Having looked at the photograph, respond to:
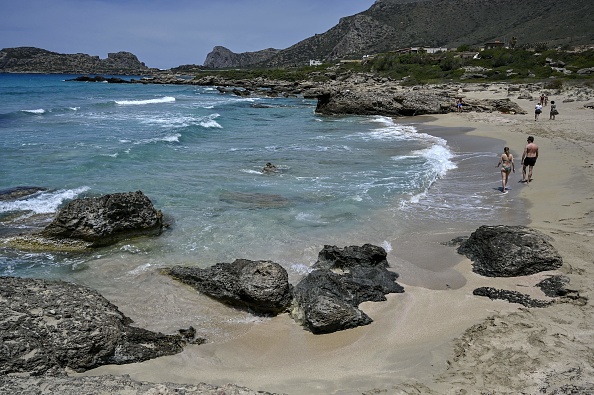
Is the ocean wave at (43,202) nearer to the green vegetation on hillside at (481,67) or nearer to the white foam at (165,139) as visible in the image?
the white foam at (165,139)

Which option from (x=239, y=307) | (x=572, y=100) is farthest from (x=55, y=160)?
(x=572, y=100)

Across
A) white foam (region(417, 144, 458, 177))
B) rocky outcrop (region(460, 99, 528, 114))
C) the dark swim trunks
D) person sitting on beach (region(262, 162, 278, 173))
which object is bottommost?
person sitting on beach (region(262, 162, 278, 173))

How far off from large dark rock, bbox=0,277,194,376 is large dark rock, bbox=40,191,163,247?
3.79m

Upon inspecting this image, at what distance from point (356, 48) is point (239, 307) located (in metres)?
146

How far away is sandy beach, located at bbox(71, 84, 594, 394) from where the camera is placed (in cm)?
525

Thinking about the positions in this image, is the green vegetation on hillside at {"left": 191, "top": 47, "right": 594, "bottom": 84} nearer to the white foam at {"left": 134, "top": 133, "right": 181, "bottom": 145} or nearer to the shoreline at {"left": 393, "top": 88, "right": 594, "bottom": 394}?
the white foam at {"left": 134, "top": 133, "right": 181, "bottom": 145}

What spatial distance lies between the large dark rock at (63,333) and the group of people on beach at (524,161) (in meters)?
11.5

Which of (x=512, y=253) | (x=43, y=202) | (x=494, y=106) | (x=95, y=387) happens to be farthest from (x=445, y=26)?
(x=95, y=387)

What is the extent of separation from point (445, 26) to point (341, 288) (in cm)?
13750

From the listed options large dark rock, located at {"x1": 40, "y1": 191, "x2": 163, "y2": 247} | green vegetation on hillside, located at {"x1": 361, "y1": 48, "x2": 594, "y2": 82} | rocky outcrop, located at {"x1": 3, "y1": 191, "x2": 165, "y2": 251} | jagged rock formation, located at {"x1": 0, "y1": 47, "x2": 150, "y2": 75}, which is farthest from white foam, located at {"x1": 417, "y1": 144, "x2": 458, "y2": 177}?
jagged rock formation, located at {"x1": 0, "y1": 47, "x2": 150, "y2": 75}

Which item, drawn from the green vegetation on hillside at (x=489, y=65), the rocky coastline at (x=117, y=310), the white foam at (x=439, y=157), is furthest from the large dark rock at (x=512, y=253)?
the green vegetation on hillside at (x=489, y=65)

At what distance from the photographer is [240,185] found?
15.6 m

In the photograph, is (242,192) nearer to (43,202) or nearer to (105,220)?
(105,220)

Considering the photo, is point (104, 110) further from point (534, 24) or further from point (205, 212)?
point (534, 24)
